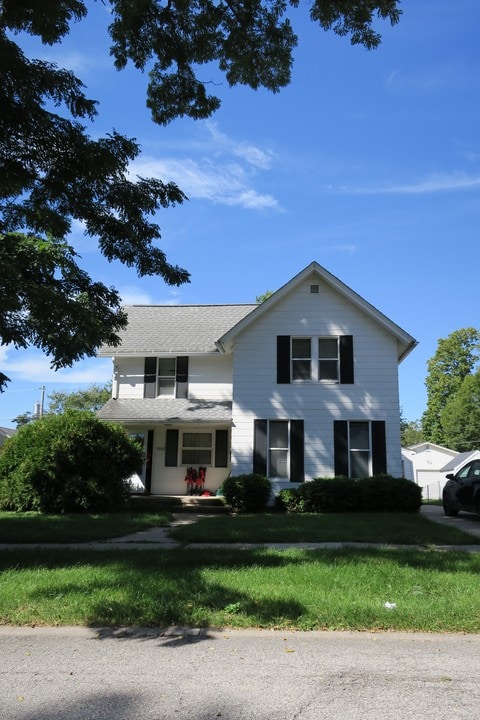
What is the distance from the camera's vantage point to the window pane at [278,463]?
1791 cm

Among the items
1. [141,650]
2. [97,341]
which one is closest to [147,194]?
[97,341]

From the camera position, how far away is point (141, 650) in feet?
15.1

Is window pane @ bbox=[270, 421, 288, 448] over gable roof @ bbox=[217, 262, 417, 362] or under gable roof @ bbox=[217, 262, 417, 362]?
under

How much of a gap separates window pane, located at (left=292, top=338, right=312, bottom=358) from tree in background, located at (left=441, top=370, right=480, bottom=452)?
43.4 metres

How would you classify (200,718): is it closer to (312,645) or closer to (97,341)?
(312,645)

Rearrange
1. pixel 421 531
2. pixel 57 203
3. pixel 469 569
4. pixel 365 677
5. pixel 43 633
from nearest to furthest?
pixel 365 677, pixel 43 633, pixel 469 569, pixel 57 203, pixel 421 531

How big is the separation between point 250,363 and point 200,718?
605 inches

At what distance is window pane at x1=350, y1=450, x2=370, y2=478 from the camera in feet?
58.1

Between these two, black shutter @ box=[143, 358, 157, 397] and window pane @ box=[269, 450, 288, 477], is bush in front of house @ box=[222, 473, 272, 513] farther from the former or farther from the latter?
black shutter @ box=[143, 358, 157, 397]

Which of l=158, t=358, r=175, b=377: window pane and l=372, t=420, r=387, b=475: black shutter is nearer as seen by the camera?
l=372, t=420, r=387, b=475: black shutter

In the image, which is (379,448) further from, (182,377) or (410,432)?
(410,432)

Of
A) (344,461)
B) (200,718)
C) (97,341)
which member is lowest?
(200,718)

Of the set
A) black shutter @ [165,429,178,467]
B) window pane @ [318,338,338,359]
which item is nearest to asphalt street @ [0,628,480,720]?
window pane @ [318,338,338,359]

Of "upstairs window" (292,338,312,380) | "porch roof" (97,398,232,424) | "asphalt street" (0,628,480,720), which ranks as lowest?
"asphalt street" (0,628,480,720)
